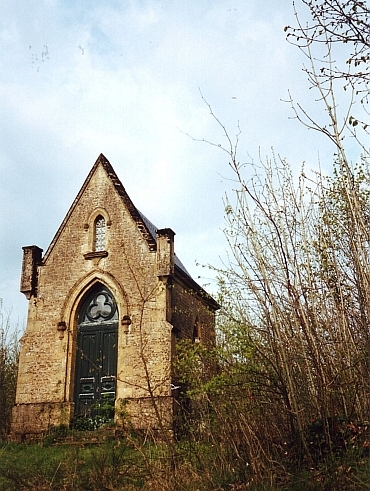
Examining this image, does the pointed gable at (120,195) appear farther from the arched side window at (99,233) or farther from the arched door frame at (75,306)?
the arched door frame at (75,306)

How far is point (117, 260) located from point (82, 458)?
8.19 metres

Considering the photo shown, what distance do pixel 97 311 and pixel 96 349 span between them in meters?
1.19

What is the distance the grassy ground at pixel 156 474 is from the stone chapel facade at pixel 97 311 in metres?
6.15

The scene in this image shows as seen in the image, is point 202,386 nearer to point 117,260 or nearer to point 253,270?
point 253,270

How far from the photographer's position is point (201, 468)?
8711 mm

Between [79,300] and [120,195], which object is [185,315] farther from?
[120,195]

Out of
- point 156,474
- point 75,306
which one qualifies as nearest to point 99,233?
point 75,306

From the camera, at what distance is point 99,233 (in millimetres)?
19141

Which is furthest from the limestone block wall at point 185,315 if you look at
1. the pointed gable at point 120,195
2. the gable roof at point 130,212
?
the pointed gable at point 120,195

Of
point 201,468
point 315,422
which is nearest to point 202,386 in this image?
point 201,468

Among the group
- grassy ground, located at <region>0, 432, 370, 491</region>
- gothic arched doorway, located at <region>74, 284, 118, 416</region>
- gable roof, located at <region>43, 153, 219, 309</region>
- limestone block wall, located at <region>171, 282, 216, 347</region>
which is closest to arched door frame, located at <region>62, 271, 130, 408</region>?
gothic arched doorway, located at <region>74, 284, 118, 416</region>

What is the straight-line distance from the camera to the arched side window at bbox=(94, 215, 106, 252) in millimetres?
18906

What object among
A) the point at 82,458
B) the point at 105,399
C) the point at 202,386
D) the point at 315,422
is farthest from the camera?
the point at 105,399

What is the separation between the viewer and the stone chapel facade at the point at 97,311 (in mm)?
16875
